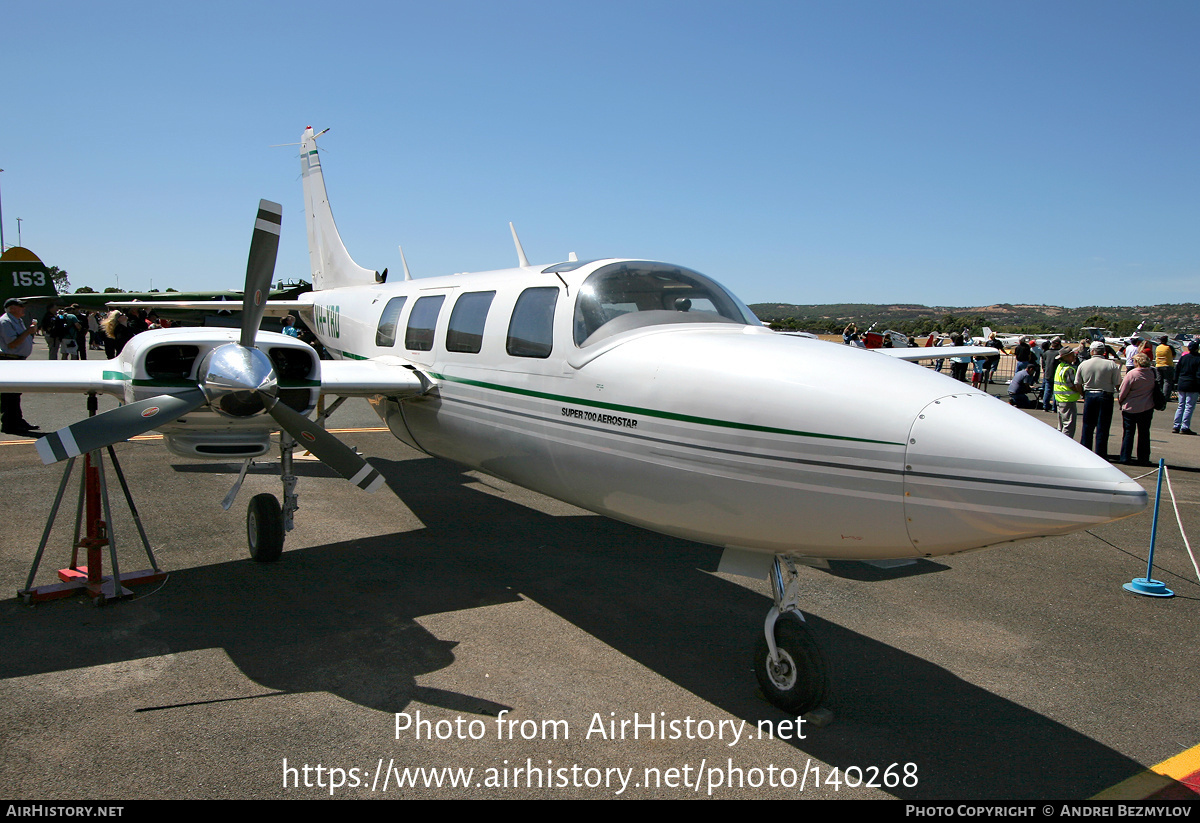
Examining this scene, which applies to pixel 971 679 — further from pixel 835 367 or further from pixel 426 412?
pixel 426 412

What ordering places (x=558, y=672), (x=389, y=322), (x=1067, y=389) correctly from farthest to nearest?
(x=1067, y=389)
(x=389, y=322)
(x=558, y=672)

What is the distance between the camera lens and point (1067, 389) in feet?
42.1

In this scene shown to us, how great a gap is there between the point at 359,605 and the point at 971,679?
4.38m

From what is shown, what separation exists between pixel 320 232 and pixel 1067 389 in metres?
13.1

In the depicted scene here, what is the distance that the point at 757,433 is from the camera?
154 inches

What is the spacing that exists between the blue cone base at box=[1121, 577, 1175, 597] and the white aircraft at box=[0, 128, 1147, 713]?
13.1 feet

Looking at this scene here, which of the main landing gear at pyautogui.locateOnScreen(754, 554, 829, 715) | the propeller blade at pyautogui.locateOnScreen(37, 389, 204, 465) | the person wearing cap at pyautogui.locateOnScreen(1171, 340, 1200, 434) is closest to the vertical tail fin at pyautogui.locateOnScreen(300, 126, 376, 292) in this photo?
the propeller blade at pyautogui.locateOnScreen(37, 389, 204, 465)

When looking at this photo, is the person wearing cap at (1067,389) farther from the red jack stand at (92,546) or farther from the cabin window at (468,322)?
the red jack stand at (92,546)

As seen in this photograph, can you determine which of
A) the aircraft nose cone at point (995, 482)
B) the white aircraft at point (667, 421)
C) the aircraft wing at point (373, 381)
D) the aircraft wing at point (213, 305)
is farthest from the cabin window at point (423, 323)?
the aircraft nose cone at point (995, 482)

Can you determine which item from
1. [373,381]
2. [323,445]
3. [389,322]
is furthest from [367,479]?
[389,322]

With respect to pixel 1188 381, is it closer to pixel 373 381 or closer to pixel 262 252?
pixel 373 381

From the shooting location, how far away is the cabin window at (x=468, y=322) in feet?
20.9

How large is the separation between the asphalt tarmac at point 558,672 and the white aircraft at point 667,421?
663 millimetres
